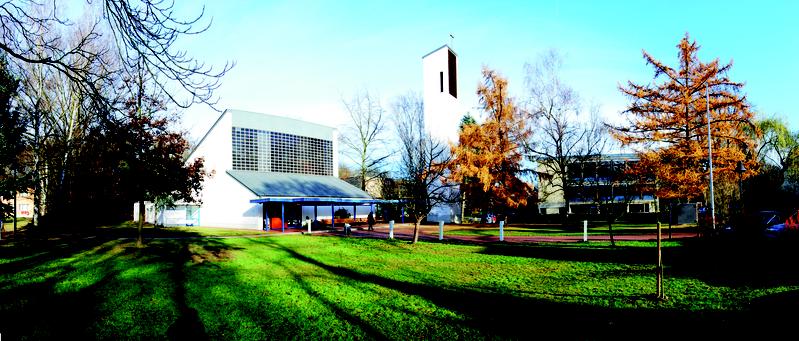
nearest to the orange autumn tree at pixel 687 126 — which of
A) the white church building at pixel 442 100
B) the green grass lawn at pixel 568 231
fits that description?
the green grass lawn at pixel 568 231

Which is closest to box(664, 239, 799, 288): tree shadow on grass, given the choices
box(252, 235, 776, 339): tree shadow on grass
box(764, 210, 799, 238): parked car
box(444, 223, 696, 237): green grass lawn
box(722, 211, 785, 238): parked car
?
box(764, 210, 799, 238): parked car

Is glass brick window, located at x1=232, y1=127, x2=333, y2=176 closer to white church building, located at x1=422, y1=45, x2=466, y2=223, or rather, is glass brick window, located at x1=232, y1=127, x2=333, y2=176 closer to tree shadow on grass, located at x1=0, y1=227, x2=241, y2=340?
white church building, located at x1=422, y1=45, x2=466, y2=223

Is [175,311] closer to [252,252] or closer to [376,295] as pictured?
[376,295]

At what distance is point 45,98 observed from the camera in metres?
24.9

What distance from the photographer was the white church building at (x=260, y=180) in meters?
33.5

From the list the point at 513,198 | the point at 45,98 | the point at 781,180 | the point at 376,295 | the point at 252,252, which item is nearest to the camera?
the point at 376,295

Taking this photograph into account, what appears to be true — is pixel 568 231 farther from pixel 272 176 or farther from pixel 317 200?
pixel 272 176

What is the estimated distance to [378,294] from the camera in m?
9.15

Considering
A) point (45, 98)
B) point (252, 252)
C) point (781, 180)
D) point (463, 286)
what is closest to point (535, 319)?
point (463, 286)

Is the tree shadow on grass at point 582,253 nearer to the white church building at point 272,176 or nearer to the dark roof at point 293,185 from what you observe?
the white church building at point 272,176

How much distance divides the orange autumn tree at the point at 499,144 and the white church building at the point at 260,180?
1072 cm

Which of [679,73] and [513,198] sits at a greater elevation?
[679,73]

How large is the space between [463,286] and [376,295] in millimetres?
2258

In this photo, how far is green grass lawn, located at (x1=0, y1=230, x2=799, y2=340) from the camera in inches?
257
